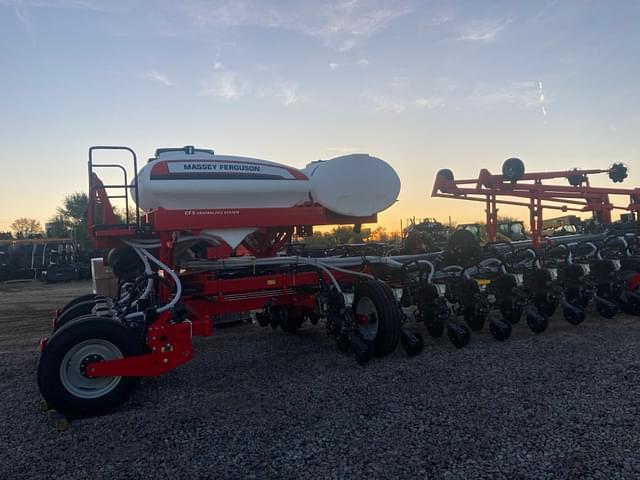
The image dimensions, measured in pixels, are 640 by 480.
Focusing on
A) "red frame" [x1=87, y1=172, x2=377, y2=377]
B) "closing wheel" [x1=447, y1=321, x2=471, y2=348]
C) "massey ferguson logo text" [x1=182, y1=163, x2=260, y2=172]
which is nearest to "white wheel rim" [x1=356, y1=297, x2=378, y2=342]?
"red frame" [x1=87, y1=172, x2=377, y2=377]

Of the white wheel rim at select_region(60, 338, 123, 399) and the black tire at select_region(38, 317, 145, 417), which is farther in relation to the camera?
the white wheel rim at select_region(60, 338, 123, 399)

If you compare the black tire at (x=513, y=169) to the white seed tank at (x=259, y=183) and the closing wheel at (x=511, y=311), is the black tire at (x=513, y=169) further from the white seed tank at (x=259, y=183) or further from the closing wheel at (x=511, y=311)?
the white seed tank at (x=259, y=183)

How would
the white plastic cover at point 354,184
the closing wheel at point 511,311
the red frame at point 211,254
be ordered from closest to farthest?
the red frame at point 211,254 → the white plastic cover at point 354,184 → the closing wheel at point 511,311

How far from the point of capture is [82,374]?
4129 millimetres

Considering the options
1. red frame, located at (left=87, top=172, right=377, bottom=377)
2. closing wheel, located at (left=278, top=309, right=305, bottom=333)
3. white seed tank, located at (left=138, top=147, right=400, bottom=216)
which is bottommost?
closing wheel, located at (left=278, top=309, right=305, bottom=333)

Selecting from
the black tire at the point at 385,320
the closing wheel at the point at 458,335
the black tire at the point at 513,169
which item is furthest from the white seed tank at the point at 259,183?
the black tire at the point at 513,169

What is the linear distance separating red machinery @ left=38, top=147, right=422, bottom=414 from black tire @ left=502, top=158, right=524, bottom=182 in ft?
11.3

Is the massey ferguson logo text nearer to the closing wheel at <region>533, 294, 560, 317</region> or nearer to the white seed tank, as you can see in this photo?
the white seed tank

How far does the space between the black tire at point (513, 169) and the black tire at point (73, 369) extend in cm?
661

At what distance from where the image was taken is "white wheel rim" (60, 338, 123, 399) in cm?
408

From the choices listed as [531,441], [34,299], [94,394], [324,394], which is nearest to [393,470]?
[531,441]

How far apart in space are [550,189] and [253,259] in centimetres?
566

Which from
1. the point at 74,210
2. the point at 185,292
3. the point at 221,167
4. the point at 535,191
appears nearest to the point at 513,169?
the point at 535,191

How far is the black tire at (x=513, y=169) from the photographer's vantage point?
327 inches
